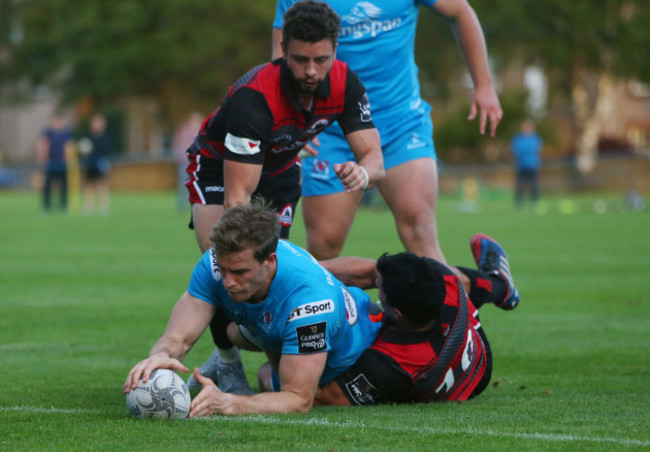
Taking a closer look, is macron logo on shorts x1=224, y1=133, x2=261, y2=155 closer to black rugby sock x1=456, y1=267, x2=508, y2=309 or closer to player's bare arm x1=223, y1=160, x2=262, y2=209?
player's bare arm x1=223, y1=160, x2=262, y2=209

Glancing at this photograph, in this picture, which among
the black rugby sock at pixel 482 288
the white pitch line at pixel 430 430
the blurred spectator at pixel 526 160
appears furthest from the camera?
the blurred spectator at pixel 526 160

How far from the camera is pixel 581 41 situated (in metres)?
46.9

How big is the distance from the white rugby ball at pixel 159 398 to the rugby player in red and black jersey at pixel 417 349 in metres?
0.92

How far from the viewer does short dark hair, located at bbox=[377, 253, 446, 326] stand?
5.53 metres

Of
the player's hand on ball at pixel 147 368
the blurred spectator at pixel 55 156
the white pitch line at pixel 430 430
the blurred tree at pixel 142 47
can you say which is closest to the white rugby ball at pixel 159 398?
the player's hand on ball at pixel 147 368

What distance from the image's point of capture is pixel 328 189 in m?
7.41

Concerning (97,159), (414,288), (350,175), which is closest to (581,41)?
(97,159)

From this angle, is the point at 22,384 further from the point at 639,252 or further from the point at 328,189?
the point at 639,252

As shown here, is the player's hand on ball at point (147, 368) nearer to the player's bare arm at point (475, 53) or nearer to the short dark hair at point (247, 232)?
the short dark hair at point (247, 232)

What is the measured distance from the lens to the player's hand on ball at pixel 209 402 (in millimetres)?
5152

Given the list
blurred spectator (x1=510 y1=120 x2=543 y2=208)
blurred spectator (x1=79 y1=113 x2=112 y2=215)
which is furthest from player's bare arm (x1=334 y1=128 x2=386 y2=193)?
blurred spectator (x1=510 y1=120 x2=543 y2=208)

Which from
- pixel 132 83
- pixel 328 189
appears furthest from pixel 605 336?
pixel 132 83

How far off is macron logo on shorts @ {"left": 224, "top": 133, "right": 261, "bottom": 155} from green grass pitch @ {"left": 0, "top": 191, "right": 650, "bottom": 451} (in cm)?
140

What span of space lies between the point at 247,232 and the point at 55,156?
23.8 m
